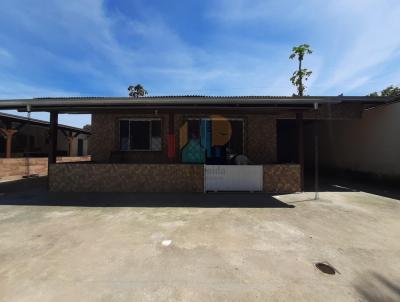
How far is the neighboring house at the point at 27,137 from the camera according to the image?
1410 cm

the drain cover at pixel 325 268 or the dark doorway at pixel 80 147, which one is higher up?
the dark doorway at pixel 80 147

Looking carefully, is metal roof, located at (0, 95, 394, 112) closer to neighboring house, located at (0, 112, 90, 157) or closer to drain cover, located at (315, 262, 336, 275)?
drain cover, located at (315, 262, 336, 275)

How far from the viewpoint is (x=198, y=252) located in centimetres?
374

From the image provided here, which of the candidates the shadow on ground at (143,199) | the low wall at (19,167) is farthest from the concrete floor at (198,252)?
the low wall at (19,167)

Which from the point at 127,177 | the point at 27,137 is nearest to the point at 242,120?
the point at 127,177

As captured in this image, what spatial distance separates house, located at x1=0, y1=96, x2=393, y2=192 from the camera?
26.2 feet

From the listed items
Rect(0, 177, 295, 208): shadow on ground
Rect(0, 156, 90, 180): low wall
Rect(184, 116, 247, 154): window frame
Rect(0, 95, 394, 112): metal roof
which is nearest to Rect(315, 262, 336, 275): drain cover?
Rect(0, 177, 295, 208): shadow on ground

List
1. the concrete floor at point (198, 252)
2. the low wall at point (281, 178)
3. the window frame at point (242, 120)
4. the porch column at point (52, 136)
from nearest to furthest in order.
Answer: the concrete floor at point (198, 252), the low wall at point (281, 178), the porch column at point (52, 136), the window frame at point (242, 120)

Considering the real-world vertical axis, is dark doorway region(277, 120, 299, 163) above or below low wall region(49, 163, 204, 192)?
above

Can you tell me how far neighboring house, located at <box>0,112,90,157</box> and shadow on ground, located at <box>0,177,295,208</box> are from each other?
748 centimetres

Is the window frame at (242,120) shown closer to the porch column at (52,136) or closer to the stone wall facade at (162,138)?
the stone wall facade at (162,138)

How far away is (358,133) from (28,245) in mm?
12883

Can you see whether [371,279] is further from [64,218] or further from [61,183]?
[61,183]

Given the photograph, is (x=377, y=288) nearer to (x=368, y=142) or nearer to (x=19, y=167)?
(x=368, y=142)
